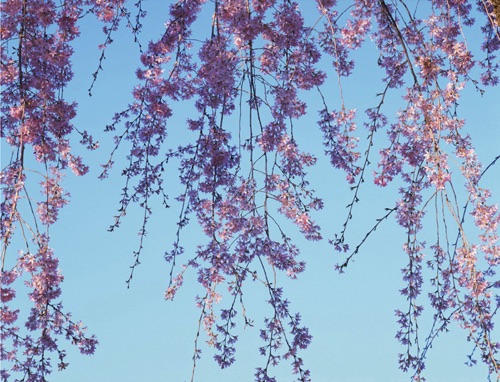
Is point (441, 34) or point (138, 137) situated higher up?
point (441, 34)

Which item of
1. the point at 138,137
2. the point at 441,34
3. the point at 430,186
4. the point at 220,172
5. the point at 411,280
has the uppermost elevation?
the point at 441,34

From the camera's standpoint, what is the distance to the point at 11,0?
5750 millimetres

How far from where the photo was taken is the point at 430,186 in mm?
5047

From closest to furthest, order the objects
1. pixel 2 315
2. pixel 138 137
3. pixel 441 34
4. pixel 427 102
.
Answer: pixel 427 102 → pixel 2 315 → pixel 138 137 → pixel 441 34

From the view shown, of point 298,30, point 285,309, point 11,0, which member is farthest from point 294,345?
point 11,0

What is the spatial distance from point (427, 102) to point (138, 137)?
→ 2.19 m

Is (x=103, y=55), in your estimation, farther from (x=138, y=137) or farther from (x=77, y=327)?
(x=77, y=327)

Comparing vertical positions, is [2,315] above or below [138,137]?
below

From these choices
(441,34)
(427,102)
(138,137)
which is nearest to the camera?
(427,102)

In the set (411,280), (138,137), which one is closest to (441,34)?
(411,280)

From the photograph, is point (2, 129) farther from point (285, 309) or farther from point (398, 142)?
point (398, 142)

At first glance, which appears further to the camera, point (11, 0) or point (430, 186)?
point (11, 0)

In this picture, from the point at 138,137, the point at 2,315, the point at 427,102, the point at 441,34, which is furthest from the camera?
the point at 441,34

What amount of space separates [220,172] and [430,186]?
4.84 feet
